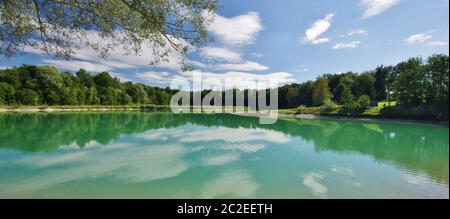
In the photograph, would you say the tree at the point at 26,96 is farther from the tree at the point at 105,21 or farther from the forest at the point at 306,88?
the tree at the point at 105,21

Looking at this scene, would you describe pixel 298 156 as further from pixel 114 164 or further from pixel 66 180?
pixel 66 180

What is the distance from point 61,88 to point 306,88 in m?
50.3

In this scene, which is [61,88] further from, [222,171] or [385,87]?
[385,87]

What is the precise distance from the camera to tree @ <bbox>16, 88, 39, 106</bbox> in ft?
152

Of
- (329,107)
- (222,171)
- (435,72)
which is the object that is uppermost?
(435,72)

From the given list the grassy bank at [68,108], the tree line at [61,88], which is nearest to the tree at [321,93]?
the grassy bank at [68,108]

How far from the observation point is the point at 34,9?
4.82 meters

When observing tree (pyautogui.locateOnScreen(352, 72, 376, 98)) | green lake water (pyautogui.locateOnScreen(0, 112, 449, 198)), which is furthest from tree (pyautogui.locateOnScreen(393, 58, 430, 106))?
green lake water (pyautogui.locateOnScreen(0, 112, 449, 198))

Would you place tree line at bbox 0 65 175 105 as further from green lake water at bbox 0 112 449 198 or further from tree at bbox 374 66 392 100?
tree at bbox 374 66 392 100

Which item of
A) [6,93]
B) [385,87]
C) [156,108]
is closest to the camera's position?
[385,87]

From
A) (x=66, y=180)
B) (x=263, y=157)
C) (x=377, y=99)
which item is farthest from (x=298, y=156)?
(x=377, y=99)

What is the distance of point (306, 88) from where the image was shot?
53500 mm

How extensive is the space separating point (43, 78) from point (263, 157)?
55.6 m

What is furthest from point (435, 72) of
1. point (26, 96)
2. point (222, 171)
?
point (26, 96)
